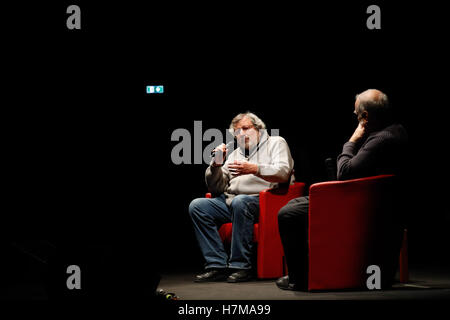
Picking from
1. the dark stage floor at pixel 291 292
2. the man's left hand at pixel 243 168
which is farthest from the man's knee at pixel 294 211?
the man's left hand at pixel 243 168

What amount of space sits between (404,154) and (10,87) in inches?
131

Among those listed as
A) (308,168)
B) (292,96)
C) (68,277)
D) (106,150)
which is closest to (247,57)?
(292,96)

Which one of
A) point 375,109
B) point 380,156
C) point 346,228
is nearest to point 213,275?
point 346,228

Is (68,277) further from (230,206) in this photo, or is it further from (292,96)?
(292,96)

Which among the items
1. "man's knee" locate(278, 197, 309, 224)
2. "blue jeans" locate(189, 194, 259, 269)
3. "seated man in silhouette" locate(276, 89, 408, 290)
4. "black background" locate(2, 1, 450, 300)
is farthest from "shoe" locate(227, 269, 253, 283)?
"black background" locate(2, 1, 450, 300)

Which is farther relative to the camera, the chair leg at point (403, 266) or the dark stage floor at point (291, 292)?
the chair leg at point (403, 266)

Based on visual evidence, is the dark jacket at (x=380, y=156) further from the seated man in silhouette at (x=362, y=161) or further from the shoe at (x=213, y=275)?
the shoe at (x=213, y=275)

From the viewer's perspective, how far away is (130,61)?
4.34 metres

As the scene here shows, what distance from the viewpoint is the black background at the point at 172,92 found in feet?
13.0

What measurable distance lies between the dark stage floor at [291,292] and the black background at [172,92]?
0.75 metres

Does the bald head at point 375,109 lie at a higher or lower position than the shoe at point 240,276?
higher

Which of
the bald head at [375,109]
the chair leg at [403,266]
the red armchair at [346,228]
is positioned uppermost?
the bald head at [375,109]

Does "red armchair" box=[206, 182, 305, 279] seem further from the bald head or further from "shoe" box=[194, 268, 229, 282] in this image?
the bald head

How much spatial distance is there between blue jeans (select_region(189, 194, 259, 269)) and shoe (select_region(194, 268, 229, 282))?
0.03m
